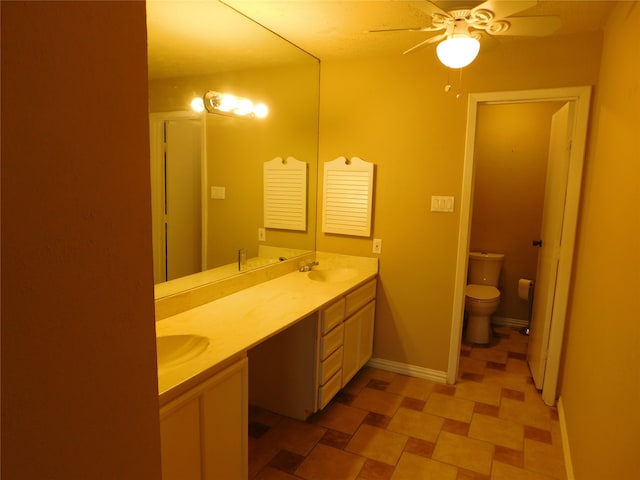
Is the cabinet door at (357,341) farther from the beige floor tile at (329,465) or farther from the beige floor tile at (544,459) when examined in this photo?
the beige floor tile at (544,459)

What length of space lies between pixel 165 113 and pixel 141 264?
1.42 meters

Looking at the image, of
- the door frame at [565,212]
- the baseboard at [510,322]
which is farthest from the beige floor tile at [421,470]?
the baseboard at [510,322]

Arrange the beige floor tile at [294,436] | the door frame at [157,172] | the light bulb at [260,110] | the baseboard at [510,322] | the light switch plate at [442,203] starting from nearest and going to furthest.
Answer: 1. the door frame at [157,172]
2. the beige floor tile at [294,436]
3. the light bulb at [260,110]
4. the light switch plate at [442,203]
5. the baseboard at [510,322]

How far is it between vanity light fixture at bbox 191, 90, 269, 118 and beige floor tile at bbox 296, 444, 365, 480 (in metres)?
1.92

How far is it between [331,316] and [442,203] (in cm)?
114

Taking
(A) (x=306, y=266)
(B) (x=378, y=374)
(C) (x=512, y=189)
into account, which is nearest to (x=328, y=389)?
(B) (x=378, y=374)

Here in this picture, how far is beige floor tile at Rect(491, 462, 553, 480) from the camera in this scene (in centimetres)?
202

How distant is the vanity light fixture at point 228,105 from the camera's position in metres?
2.16

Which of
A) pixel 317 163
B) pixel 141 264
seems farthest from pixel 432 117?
pixel 141 264

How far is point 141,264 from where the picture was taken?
0.73 metres

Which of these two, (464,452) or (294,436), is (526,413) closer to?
(464,452)

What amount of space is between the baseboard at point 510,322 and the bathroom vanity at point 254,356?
6.06 ft

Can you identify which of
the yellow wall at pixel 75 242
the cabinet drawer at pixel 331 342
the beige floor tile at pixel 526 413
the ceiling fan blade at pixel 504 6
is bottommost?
the beige floor tile at pixel 526 413

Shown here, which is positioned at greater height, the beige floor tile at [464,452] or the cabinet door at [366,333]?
the cabinet door at [366,333]
